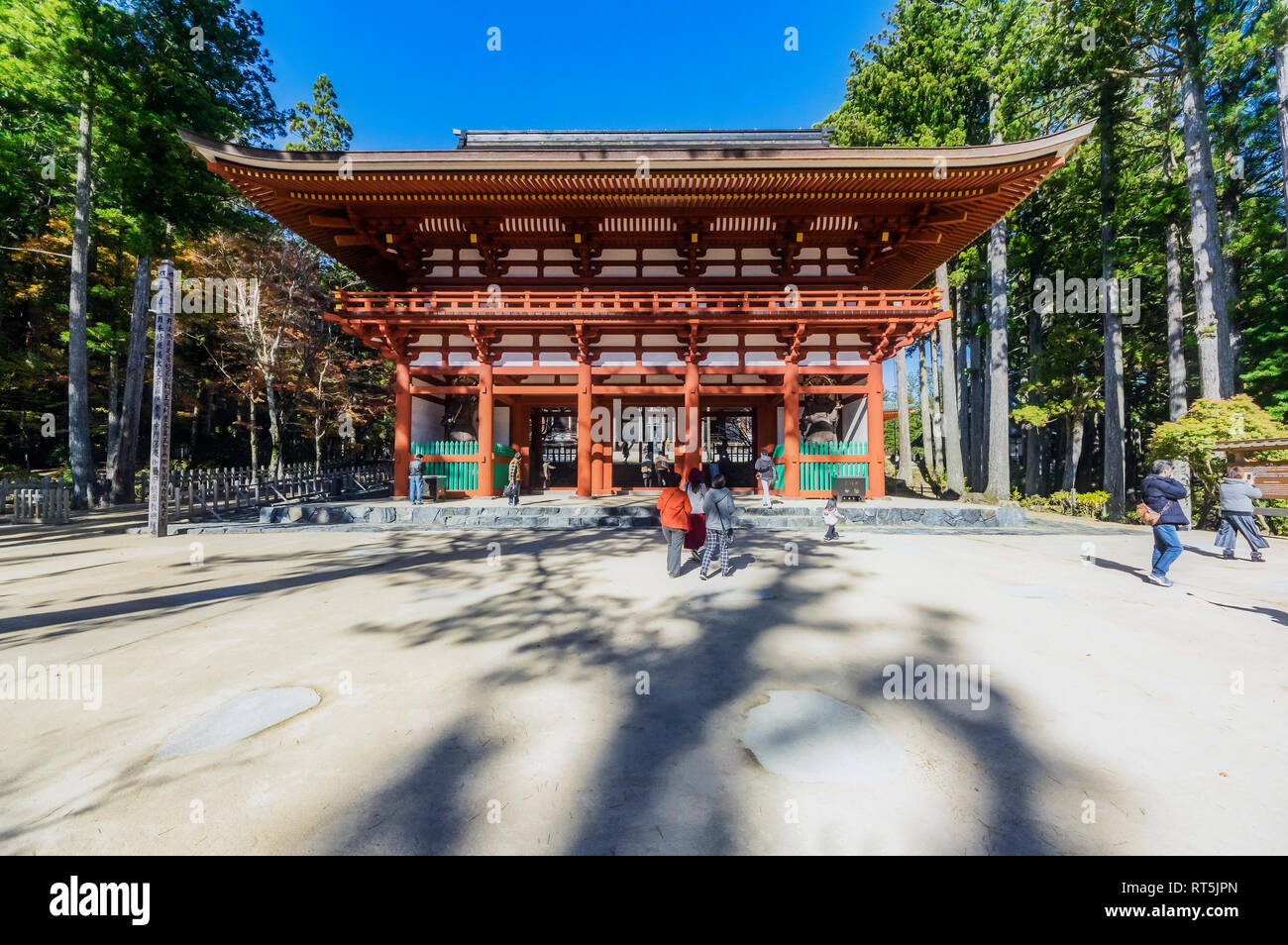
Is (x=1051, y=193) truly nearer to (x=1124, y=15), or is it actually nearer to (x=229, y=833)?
(x=1124, y=15)

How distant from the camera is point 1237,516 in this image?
689 centimetres

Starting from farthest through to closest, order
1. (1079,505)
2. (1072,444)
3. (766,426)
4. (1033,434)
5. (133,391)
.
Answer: (1033,434)
(1072,444)
(766,426)
(1079,505)
(133,391)

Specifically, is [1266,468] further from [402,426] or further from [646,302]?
[402,426]

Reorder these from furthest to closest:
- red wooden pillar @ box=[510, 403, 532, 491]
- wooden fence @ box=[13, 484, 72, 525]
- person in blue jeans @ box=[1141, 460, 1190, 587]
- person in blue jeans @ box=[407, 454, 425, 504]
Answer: red wooden pillar @ box=[510, 403, 532, 491] → person in blue jeans @ box=[407, 454, 425, 504] → wooden fence @ box=[13, 484, 72, 525] → person in blue jeans @ box=[1141, 460, 1190, 587]

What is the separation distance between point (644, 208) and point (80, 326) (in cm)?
1506

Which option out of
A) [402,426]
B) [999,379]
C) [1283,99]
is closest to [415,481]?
[402,426]

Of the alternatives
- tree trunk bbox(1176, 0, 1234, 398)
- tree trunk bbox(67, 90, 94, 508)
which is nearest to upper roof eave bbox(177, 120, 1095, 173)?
tree trunk bbox(1176, 0, 1234, 398)

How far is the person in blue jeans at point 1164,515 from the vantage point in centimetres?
530

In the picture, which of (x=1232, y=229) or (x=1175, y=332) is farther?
(x=1232, y=229)

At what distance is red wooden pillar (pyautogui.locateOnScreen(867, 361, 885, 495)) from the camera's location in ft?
37.9

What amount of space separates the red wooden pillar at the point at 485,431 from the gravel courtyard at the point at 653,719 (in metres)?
6.30

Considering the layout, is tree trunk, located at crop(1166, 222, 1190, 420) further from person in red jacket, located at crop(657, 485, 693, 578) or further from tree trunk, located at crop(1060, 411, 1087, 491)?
person in red jacket, located at crop(657, 485, 693, 578)

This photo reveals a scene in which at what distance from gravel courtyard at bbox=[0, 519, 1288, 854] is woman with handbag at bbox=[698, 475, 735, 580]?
360mm

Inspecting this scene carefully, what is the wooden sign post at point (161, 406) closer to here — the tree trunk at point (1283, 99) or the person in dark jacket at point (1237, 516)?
the person in dark jacket at point (1237, 516)
